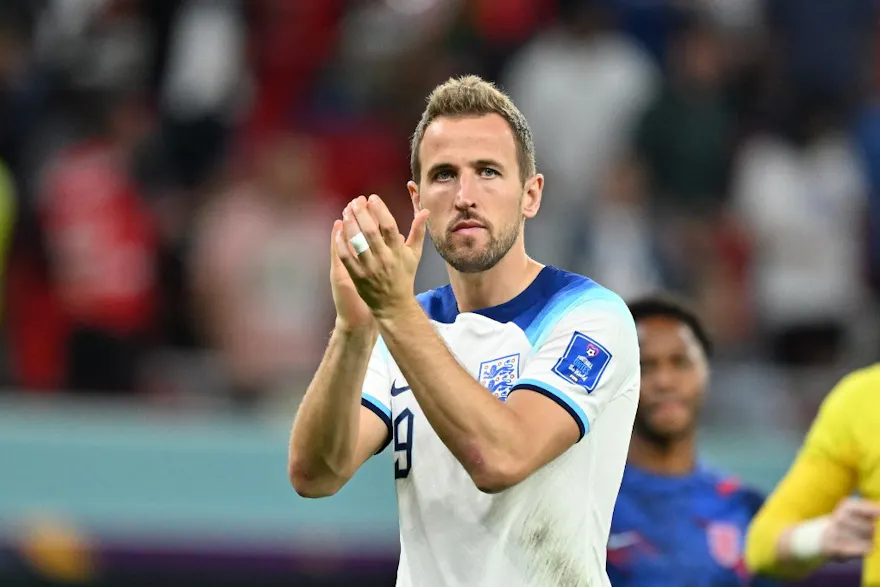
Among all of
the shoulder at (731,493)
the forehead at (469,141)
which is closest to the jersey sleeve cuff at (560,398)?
the forehead at (469,141)

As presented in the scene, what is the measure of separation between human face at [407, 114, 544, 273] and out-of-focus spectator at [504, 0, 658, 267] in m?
6.30

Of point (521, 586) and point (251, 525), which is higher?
point (251, 525)

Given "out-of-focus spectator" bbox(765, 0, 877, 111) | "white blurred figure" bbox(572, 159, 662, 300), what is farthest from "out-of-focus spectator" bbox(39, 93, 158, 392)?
"out-of-focus spectator" bbox(765, 0, 877, 111)

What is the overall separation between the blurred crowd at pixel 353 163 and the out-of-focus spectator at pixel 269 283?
0.01 m

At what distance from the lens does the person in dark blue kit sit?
5.54 meters

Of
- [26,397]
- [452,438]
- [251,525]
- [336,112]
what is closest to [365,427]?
[452,438]

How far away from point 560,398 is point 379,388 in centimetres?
62

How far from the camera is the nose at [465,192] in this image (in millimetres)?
3936

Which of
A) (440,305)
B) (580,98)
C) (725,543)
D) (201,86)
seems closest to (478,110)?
(440,305)

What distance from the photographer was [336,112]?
10828 millimetres

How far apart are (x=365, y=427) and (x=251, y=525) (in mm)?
4735

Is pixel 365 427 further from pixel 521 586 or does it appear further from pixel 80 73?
pixel 80 73

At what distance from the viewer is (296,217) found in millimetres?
9695

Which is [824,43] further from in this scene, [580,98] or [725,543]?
[725,543]
